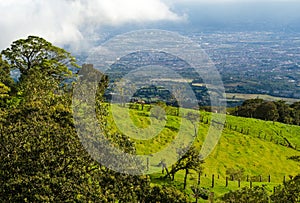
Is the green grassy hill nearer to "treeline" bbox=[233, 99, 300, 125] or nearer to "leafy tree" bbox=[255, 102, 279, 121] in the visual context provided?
"leafy tree" bbox=[255, 102, 279, 121]

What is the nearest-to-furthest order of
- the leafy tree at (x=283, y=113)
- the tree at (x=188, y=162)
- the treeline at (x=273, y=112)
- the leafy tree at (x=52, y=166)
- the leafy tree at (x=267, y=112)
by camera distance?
the leafy tree at (x=52, y=166) < the tree at (x=188, y=162) < the leafy tree at (x=267, y=112) < the treeline at (x=273, y=112) < the leafy tree at (x=283, y=113)

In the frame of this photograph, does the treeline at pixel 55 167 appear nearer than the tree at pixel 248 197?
Yes

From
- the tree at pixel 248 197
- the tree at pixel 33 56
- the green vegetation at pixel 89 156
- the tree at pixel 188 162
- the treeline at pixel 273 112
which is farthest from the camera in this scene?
the treeline at pixel 273 112

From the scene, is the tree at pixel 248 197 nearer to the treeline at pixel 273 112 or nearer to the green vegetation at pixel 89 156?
the green vegetation at pixel 89 156

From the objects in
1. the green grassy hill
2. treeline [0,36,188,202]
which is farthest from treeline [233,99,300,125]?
treeline [0,36,188,202]

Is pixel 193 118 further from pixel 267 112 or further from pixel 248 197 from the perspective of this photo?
pixel 248 197

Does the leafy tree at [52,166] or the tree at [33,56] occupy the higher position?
the tree at [33,56]

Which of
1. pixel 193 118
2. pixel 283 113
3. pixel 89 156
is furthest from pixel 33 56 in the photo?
pixel 283 113

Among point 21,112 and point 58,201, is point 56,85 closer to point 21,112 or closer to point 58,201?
point 21,112

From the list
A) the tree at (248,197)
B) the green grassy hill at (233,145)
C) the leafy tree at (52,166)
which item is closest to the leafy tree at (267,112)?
the green grassy hill at (233,145)
